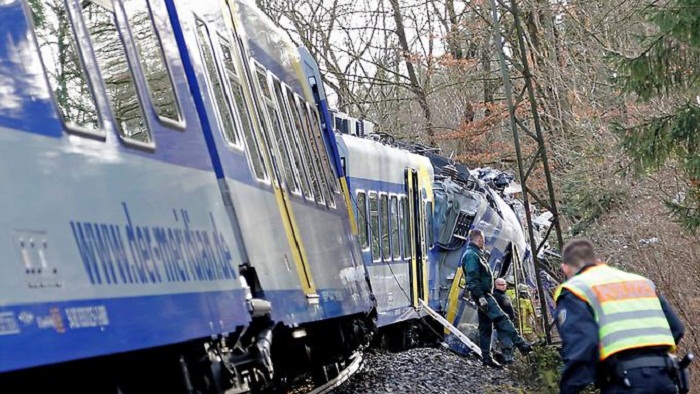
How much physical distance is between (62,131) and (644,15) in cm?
841

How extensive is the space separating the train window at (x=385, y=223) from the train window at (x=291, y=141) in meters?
6.90

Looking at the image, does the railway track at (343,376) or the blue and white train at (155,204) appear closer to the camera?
the blue and white train at (155,204)

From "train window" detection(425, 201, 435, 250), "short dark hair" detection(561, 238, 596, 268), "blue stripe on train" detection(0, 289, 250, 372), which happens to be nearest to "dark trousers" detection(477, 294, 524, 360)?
"train window" detection(425, 201, 435, 250)

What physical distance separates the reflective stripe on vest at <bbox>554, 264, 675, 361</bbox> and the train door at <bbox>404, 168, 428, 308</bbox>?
41.9ft

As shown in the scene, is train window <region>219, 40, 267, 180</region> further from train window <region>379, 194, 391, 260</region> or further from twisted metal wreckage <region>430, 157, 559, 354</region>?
twisted metal wreckage <region>430, 157, 559, 354</region>

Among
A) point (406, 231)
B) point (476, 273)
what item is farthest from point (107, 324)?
point (406, 231)

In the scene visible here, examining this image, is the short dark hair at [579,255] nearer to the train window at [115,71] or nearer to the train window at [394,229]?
the train window at [115,71]

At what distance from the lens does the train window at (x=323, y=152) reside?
41.1 ft

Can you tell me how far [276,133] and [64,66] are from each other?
4411 mm

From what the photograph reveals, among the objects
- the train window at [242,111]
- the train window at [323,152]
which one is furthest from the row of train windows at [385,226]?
the train window at [242,111]

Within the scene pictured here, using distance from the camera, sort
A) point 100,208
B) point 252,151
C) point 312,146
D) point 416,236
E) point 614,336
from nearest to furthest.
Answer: point 100,208 < point 614,336 < point 252,151 < point 312,146 < point 416,236

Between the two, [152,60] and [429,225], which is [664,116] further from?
[429,225]

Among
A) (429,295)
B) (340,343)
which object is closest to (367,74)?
(429,295)

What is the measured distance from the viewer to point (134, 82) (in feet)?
20.9
